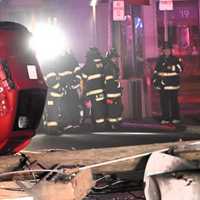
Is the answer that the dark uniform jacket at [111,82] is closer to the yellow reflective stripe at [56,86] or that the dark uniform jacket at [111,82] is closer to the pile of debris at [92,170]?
the yellow reflective stripe at [56,86]

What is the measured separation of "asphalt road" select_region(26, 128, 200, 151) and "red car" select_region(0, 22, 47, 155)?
17.4 ft

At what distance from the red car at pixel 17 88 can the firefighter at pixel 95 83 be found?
307 inches

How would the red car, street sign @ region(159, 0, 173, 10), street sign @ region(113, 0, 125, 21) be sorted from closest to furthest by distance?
the red car
street sign @ region(159, 0, 173, 10)
street sign @ region(113, 0, 125, 21)

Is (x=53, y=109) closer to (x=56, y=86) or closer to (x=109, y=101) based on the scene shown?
(x=56, y=86)

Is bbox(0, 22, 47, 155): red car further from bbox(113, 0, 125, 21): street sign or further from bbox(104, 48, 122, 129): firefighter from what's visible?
bbox(113, 0, 125, 21): street sign

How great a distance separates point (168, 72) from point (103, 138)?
2.28m

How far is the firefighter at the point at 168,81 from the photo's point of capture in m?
11.8

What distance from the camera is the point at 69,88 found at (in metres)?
11.7

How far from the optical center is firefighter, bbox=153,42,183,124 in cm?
1180

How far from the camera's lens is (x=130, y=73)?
630 inches

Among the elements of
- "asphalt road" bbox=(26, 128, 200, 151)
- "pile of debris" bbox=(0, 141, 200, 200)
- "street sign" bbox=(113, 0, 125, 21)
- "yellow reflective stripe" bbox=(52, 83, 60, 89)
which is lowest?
"asphalt road" bbox=(26, 128, 200, 151)

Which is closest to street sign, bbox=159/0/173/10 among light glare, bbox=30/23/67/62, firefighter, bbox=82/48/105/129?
light glare, bbox=30/23/67/62

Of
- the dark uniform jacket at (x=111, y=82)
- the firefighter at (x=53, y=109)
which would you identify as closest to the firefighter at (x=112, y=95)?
the dark uniform jacket at (x=111, y=82)

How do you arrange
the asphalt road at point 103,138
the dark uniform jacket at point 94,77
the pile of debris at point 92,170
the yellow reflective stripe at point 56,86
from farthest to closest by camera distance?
1. the dark uniform jacket at point 94,77
2. the yellow reflective stripe at point 56,86
3. the asphalt road at point 103,138
4. the pile of debris at point 92,170
